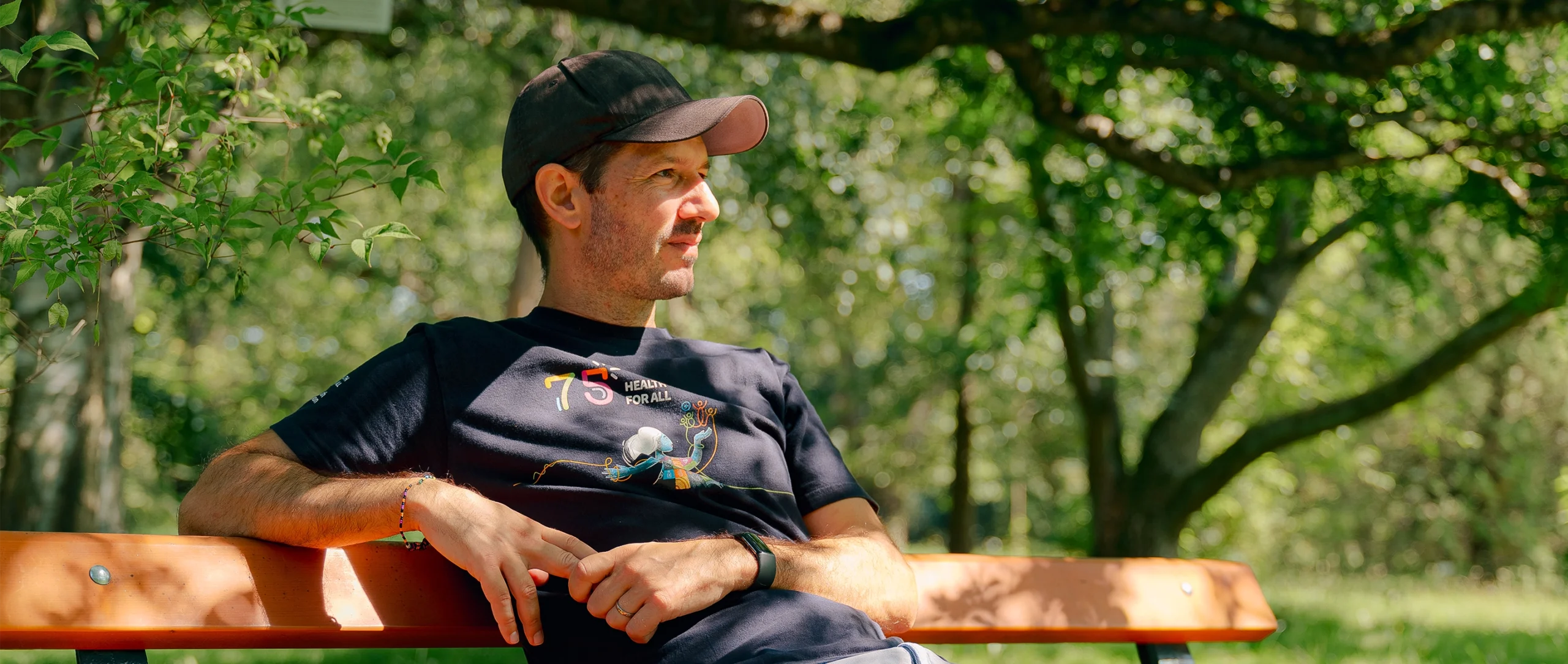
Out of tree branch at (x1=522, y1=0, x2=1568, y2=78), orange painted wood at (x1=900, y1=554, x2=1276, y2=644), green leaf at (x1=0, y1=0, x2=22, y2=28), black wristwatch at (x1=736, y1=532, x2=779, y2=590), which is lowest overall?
orange painted wood at (x1=900, y1=554, x2=1276, y2=644)

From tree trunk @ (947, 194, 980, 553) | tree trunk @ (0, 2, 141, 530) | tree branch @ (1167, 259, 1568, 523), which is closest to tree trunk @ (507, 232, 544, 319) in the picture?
tree trunk @ (0, 2, 141, 530)

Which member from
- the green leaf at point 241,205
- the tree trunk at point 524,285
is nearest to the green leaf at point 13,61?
the green leaf at point 241,205

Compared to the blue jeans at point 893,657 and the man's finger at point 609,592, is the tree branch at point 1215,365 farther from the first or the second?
the man's finger at point 609,592

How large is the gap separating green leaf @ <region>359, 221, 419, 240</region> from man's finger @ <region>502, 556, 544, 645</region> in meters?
0.54

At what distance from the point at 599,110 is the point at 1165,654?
1.91 meters

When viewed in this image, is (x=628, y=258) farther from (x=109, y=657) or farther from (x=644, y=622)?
(x=109, y=657)

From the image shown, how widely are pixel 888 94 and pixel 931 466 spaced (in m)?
10.8

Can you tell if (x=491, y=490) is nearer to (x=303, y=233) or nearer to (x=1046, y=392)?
(x=303, y=233)

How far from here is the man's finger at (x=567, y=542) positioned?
197 cm

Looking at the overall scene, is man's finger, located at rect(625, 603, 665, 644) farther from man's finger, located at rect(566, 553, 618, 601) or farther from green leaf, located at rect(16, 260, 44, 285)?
green leaf, located at rect(16, 260, 44, 285)

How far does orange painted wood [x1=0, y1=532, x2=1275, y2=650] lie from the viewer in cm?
183

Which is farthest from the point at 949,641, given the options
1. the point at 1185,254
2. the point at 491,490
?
the point at 1185,254

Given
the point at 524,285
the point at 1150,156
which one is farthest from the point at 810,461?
the point at 524,285

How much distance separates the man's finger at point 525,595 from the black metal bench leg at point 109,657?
586mm
